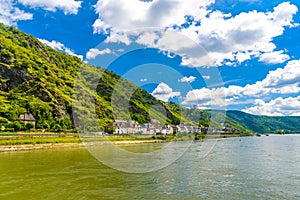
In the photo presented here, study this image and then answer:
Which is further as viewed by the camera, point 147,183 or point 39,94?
point 39,94

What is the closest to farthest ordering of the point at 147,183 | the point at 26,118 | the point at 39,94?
the point at 147,183 < the point at 26,118 < the point at 39,94

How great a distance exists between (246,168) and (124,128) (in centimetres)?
10246

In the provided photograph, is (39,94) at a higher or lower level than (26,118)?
higher

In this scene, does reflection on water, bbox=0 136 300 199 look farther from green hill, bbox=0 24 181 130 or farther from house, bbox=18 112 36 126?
green hill, bbox=0 24 181 130

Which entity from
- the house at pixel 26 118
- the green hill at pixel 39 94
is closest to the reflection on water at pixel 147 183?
the house at pixel 26 118

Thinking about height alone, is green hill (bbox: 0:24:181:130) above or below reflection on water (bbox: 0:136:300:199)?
above

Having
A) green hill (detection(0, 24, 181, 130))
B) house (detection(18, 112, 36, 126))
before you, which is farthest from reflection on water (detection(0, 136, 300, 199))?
green hill (detection(0, 24, 181, 130))

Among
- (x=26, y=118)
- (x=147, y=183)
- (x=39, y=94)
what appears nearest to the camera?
(x=147, y=183)

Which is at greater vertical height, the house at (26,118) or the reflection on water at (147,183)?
the house at (26,118)

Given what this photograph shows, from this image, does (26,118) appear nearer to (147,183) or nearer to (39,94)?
(39,94)

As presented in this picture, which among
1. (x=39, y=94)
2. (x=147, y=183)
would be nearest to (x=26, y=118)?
(x=39, y=94)

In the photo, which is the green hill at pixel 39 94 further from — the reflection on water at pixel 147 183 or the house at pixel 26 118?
the reflection on water at pixel 147 183

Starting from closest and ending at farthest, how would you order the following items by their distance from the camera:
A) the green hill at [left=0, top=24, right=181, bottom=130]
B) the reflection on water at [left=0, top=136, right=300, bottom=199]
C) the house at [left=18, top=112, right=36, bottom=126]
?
the reflection on water at [left=0, top=136, right=300, bottom=199] < the house at [left=18, top=112, right=36, bottom=126] < the green hill at [left=0, top=24, right=181, bottom=130]

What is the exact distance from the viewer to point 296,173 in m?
28.6
